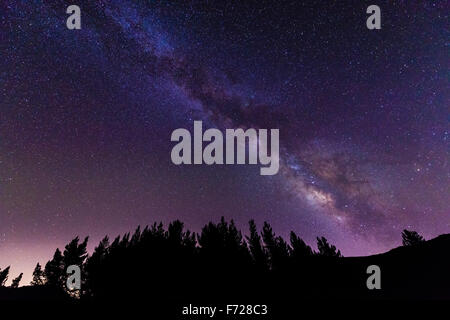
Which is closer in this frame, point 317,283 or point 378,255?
point 317,283

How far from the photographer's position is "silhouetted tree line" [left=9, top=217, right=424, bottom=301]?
2644cm

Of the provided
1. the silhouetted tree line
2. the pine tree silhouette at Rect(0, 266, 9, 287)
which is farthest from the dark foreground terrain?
the pine tree silhouette at Rect(0, 266, 9, 287)

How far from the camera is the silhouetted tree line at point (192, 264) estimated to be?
2644 cm

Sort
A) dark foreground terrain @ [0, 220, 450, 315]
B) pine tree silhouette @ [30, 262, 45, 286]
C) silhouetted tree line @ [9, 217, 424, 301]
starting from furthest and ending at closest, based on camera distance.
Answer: pine tree silhouette @ [30, 262, 45, 286] → silhouetted tree line @ [9, 217, 424, 301] → dark foreground terrain @ [0, 220, 450, 315]

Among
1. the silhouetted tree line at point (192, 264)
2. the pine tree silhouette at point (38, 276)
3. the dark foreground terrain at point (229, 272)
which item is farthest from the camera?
the pine tree silhouette at point (38, 276)

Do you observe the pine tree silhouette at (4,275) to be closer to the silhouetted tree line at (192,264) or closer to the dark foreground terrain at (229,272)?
the silhouetted tree line at (192,264)

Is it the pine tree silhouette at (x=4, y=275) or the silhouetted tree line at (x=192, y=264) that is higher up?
the silhouetted tree line at (x=192, y=264)

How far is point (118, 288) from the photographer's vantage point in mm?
31891

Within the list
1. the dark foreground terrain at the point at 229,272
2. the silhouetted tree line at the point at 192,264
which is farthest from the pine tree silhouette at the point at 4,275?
the dark foreground terrain at the point at 229,272

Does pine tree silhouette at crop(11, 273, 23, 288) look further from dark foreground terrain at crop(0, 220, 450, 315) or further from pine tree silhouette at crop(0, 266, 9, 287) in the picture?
dark foreground terrain at crop(0, 220, 450, 315)

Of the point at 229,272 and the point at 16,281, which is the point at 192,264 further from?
the point at 16,281

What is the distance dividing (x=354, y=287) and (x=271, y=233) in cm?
2488
